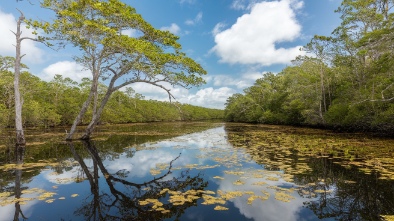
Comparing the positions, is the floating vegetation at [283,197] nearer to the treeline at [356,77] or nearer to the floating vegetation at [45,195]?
the floating vegetation at [45,195]

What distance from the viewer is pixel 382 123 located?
21391mm

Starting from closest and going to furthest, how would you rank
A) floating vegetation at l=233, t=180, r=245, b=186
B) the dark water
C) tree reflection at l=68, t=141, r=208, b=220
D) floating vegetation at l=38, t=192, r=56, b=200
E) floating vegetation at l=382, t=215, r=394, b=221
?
floating vegetation at l=382, t=215, r=394, b=221, tree reflection at l=68, t=141, r=208, b=220, the dark water, floating vegetation at l=38, t=192, r=56, b=200, floating vegetation at l=233, t=180, r=245, b=186

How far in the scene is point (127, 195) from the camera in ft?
21.0

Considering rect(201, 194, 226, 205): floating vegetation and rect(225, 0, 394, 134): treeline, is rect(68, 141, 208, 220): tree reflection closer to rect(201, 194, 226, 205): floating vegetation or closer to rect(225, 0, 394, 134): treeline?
rect(201, 194, 226, 205): floating vegetation

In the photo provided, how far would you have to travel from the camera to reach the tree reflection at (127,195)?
Answer: 5195mm

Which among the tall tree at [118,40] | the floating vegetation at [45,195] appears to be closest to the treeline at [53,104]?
the tall tree at [118,40]

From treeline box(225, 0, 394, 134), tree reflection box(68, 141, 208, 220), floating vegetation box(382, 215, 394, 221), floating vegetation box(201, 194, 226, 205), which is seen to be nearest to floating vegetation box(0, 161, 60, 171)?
tree reflection box(68, 141, 208, 220)

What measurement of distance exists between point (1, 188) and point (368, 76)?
1174 inches

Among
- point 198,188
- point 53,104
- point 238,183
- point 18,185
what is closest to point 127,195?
point 198,188

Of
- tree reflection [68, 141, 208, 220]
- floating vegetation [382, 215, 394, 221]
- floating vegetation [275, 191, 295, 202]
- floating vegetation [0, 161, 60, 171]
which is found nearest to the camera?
floating vegetation [382, 215, 394, 221]

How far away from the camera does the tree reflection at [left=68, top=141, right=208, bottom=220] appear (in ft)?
17.0

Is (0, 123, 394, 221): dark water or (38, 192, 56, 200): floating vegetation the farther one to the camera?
(38, 192, 56, 200): floating vegetation

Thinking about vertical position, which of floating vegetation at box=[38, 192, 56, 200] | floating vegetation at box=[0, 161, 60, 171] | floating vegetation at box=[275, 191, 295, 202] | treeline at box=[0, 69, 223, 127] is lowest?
floating vegetation at box=[38, 192, 56, 200]

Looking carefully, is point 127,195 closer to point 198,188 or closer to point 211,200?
point 198,188
